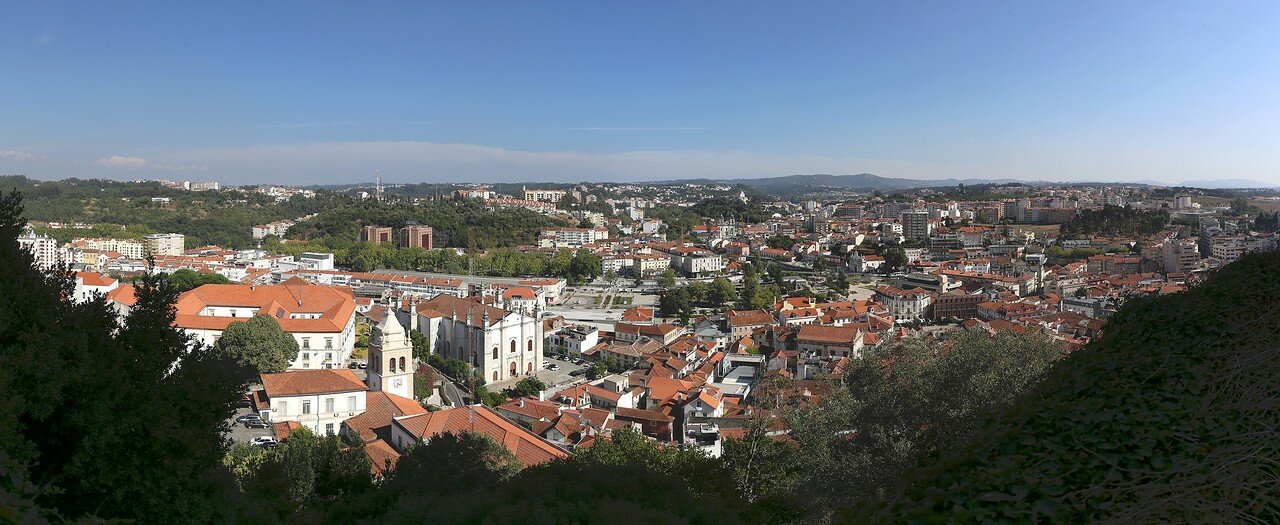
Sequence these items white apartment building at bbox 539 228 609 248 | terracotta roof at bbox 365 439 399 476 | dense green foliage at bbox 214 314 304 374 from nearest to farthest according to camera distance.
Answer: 1. terracotta roof at bbox 365 439 399 476
2. dense green foliage at bbox 214 314 304 374
3. white apartment building at bbox 539 228 609 248

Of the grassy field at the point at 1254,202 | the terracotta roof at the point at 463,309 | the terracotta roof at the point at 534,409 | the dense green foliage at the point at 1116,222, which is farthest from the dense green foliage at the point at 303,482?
the dense green foliage at the point at 1116,222

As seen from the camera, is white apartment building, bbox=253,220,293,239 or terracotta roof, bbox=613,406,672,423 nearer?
terracotta roof, bbox=613,406,672,423

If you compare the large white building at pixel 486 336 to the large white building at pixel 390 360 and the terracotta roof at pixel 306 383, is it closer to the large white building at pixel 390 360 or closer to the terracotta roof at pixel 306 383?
the large white building at pixel 390 360

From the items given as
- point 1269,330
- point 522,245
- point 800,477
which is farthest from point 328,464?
point 522,245

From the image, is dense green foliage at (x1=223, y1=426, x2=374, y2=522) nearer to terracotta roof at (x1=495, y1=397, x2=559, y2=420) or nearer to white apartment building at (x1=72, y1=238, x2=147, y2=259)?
terracotta roof at (x1=495, y1=397, x2=559, y2=420)

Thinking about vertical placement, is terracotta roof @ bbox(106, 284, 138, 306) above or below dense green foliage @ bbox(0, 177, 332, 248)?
below

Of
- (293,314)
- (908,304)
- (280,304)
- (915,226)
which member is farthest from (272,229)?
(915,226)

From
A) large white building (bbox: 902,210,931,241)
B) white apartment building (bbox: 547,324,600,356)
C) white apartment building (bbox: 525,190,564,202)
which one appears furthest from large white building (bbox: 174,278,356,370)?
white apartment building (bbox: 525,190,564,202)

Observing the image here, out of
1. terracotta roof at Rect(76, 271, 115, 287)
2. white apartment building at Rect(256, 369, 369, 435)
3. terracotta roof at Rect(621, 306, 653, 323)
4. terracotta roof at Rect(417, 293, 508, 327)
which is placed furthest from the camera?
terracotta roof at Rect(621, 306, 653, 323)

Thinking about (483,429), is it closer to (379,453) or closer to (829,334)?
(379,453)
